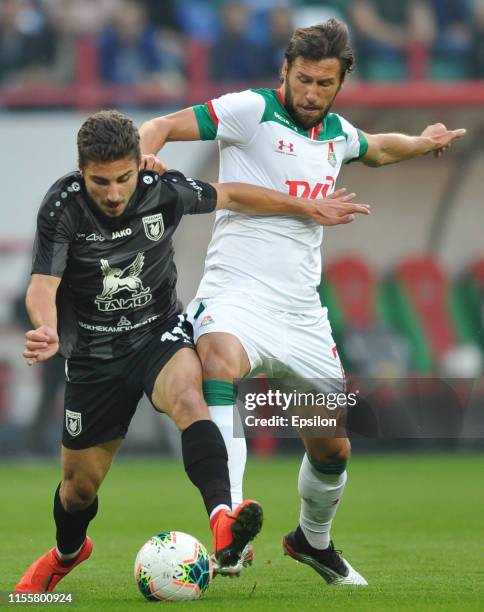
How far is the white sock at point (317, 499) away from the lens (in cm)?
693

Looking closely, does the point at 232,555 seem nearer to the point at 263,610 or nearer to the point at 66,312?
the point at 263,610

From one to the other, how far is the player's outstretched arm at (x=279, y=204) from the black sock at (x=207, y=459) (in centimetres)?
121

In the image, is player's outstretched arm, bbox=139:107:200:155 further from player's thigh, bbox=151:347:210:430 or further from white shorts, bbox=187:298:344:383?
player's thigh, bbox=151:347:210:430

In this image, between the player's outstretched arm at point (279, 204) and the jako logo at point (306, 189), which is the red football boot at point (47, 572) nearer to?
the player's outstretched arm at point (279, 204)

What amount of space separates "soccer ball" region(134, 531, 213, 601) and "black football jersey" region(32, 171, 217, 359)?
95cm

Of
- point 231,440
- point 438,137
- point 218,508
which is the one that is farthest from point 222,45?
point 218,508

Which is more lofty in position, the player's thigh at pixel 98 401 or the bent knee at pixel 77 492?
the player's thigh at pixel 98 401

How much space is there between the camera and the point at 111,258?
6113mm

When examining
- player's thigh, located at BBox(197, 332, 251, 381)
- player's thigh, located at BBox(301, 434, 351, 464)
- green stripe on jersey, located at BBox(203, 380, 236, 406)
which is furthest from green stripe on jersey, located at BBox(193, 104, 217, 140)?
player's thigh, located at BBox(301, 434, 351, 464)

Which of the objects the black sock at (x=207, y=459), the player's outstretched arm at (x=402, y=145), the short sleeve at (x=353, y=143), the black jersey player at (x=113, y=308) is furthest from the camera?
the player's outstretched arm at (x=402, y=145)

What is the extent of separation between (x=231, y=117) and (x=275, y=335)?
3.67 feet

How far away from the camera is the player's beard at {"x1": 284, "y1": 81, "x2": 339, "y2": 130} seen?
267 inches

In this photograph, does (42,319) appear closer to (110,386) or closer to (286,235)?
(110,386)

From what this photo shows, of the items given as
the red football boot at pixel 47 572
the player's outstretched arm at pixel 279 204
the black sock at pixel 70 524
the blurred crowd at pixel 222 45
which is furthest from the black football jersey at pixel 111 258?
the blurred crowd at pixel 222 45
